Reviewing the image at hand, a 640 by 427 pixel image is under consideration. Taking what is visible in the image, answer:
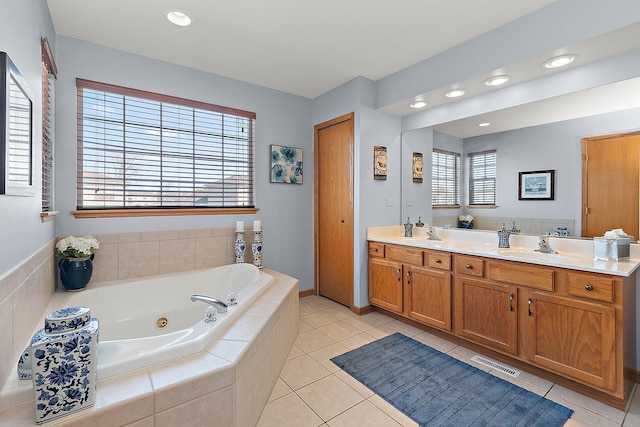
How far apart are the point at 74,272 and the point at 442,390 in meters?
2.79

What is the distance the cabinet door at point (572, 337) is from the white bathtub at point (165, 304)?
78.5 inches

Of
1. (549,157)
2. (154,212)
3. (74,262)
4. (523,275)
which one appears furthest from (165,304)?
(549,157)

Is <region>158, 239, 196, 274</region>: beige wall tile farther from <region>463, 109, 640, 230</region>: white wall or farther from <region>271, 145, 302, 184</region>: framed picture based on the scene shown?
<region>463, 109, 640, 230</region>: white wall

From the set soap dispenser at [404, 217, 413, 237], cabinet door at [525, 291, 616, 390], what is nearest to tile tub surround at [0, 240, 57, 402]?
cabinet door at [525, 291, 616, 390]

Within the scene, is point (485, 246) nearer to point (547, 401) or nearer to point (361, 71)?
point (547, 401)

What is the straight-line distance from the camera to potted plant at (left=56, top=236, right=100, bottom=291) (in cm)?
230

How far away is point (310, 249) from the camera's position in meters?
4.03

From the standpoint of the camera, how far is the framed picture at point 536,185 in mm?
2463

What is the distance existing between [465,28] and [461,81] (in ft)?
1.27

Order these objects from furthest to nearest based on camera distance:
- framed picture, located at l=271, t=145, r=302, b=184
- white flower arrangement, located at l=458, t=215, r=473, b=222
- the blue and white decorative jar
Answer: framed picture, located at l=271, t=145, r=302, b=184
white flower arrangement, located at l=458, t=215, r=473, b=222
the blue and white decorative jar

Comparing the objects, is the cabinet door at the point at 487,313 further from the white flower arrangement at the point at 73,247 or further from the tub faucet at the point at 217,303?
the white flower arrangement at the point at 73,247

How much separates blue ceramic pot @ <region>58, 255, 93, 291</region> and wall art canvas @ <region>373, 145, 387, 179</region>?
110 inches

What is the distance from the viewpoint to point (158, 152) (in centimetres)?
294

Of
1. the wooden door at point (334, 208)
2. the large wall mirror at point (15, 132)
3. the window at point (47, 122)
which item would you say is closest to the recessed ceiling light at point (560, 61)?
the wooden door at point (334, 208)
